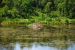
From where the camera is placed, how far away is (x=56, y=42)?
1903 cm

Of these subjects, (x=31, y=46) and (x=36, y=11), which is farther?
(x=36, y=11)

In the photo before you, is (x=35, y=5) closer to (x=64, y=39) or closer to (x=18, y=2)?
(x=18, y=2)

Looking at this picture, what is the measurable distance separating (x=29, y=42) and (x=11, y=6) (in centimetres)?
2123

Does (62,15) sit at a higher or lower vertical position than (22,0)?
lower

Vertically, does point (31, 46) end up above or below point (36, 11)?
above

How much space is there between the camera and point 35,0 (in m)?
45.7

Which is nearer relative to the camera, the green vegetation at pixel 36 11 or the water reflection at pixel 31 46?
the water reflection at pixel 31 46

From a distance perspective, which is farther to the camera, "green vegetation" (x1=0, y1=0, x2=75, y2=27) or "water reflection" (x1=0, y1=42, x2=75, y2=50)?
"green vegetation" (x1=0, y1=0, x2=75, y2=27)

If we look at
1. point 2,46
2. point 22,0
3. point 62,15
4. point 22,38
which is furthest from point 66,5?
point 2,46

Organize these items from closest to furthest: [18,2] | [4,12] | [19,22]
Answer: [19,22] → [4,12] → [18,2]

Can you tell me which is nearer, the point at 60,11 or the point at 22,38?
the point at 22,38

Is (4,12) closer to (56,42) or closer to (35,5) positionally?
(35,5)

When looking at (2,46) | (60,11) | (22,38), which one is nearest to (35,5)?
(60,11)

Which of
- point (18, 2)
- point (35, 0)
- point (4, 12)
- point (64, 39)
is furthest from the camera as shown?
point (35, 0)
